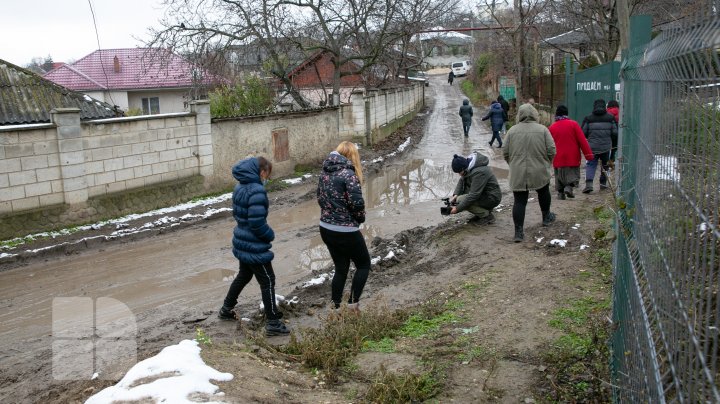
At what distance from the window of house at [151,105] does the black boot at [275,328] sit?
3994 cm

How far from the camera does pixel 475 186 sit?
906 cm

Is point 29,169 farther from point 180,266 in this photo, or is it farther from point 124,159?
point 180,266

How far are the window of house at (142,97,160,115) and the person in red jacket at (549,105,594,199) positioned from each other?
37.0 meters

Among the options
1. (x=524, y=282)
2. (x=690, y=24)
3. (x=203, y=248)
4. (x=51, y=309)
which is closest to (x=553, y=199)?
(x=524, y=282)

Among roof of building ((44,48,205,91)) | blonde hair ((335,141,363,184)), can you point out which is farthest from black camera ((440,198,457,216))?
roof of building ((44,48,205,91))

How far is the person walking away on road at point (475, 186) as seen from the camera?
905cm

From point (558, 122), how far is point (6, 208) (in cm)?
880

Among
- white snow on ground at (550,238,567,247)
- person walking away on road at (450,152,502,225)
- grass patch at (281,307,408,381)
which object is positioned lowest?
grass patch at (281,307,408,381)

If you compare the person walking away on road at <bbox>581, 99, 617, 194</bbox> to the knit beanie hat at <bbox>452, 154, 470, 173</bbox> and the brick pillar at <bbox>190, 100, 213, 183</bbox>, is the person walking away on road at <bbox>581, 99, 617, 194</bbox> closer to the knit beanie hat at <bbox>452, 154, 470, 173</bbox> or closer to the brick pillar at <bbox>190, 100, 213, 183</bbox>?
the knit beanie hat at <bbox>452, 154, 470, 173</bbox>

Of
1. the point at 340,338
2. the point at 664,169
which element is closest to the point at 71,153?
the point at 340,338

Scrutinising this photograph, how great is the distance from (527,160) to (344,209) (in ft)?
10.9

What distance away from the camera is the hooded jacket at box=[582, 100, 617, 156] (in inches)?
448

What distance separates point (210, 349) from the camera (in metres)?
4.82

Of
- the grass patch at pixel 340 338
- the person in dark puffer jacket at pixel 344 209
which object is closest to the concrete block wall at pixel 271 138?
the person in dark puffer jacket at pixel 344 209
